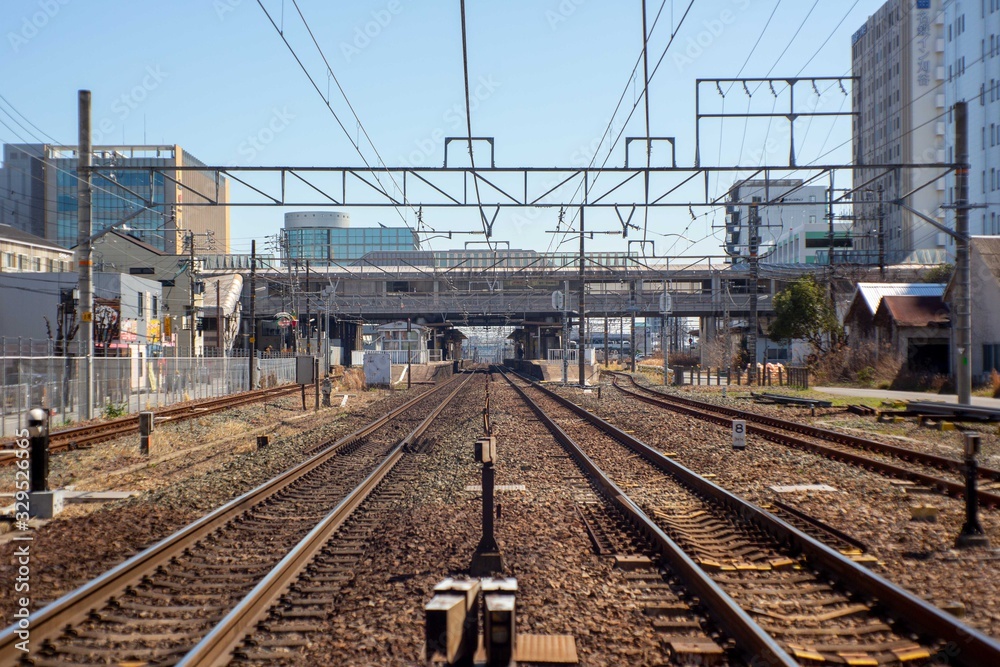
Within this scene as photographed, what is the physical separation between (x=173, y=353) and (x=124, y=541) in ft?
152

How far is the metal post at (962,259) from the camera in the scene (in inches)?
861

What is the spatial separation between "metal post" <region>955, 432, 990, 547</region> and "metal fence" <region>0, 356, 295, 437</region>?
19.2 metres

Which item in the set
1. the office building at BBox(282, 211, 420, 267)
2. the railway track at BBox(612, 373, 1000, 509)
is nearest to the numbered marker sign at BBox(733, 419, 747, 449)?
the railway track at BBox(612, 373, 1000, 509)

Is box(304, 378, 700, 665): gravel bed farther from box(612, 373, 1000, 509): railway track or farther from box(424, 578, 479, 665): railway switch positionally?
box(612, 373, 1000, 509): railway track

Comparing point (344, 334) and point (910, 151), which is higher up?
point (910, 151)

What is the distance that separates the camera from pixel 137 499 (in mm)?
11484

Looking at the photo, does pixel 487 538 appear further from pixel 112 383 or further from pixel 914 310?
pixel 914 310

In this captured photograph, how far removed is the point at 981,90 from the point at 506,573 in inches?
3041

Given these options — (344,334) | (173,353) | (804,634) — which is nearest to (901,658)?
(804,634)

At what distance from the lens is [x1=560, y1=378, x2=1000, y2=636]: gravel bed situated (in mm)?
6555

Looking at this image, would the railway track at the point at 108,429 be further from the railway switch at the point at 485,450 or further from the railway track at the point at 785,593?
the railway track at the point at 785,593

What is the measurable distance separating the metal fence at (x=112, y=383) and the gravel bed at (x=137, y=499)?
9.83 feet

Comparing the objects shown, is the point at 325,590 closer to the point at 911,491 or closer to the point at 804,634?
the point at 804,634

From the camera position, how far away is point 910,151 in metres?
86.4
